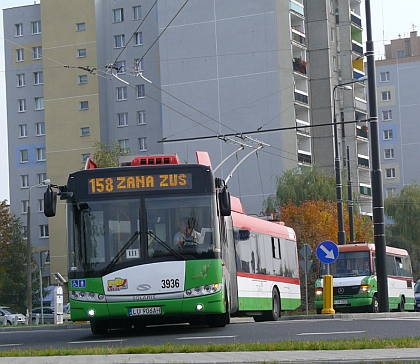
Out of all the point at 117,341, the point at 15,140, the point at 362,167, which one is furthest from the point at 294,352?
the point at 15,140

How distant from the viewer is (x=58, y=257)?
78.8m

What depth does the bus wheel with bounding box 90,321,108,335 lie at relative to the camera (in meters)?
17.4

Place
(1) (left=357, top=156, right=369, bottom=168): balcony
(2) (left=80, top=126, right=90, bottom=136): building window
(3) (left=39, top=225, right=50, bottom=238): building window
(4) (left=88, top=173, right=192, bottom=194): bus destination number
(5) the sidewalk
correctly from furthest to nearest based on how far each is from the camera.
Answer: (3) (left=39, top=225, right=50, bottom=238): building window, (2) (left=80, top=126, right=90, bottom=136): building window, (1) (left=357, top=156, right=369, bottom=168): balcony, (4) (left=88, top=173, right=192, bottom=194): bus destination number, (5) the sidewalk

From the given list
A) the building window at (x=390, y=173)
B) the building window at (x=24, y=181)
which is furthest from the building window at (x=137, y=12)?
the building window at (x=390, y=173)

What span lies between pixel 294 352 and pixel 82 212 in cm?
636

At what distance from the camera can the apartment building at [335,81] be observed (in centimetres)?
7344

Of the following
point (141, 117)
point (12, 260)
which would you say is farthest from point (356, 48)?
point (12, 260)

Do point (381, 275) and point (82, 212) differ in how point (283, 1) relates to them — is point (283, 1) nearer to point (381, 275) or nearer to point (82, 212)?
point (381, 275)

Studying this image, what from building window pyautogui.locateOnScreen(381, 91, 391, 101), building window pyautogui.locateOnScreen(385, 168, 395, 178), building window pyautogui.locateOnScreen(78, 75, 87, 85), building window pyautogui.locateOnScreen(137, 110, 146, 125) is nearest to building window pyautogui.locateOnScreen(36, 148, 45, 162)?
building window pyautogui.locateOnScreen(78, 75, 87, 85)

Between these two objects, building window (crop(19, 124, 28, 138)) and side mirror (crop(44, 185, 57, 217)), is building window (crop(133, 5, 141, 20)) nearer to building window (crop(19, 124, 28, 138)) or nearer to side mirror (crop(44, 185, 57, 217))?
building window (crop(19, 124, 28, 138))

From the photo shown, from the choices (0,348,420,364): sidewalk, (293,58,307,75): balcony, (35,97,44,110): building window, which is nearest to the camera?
(0,348,420,364): sidewalk

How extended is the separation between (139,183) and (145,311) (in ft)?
6.94

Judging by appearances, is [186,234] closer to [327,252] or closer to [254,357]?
[254,357]

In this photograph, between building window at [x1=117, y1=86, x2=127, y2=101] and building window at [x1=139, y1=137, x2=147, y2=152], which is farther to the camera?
building window at [x1=117, y1=86, x2=127, y2=101]
